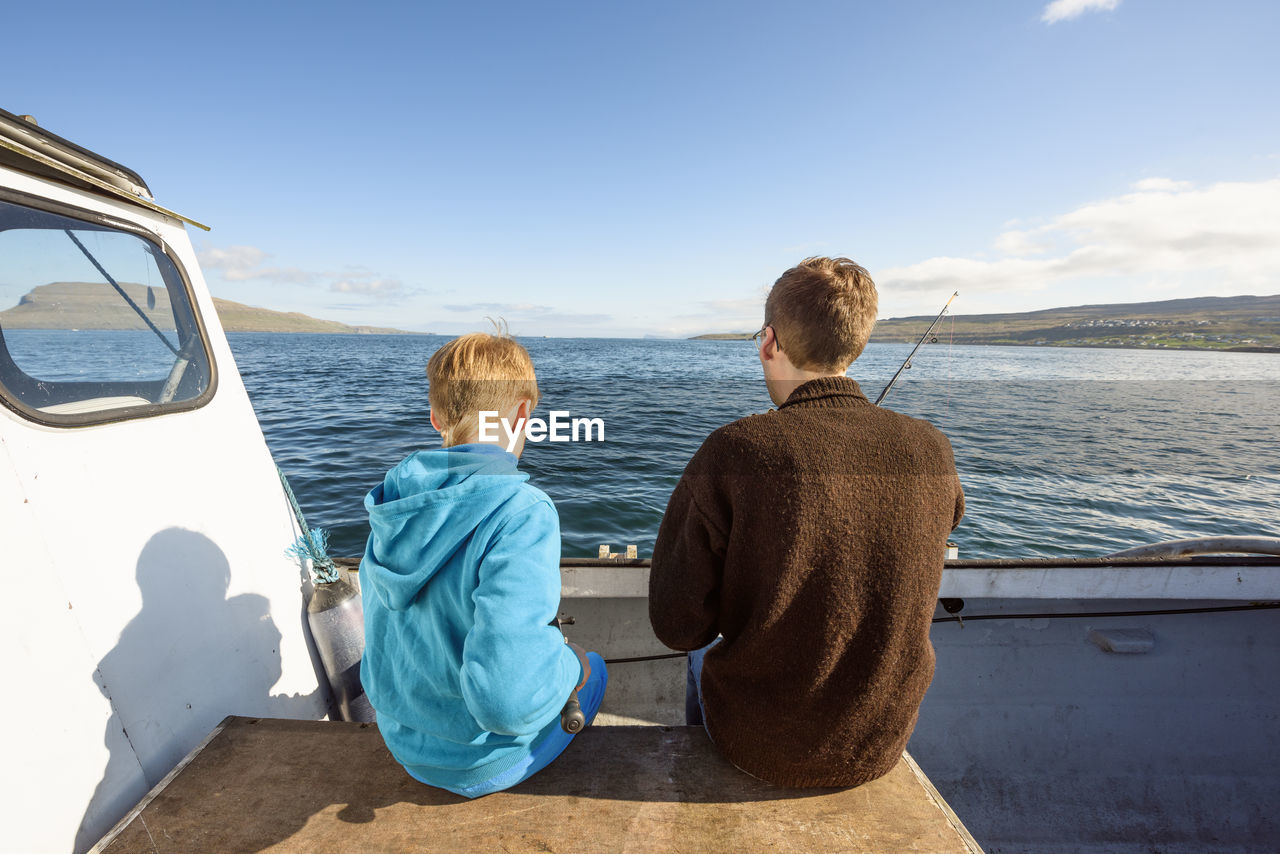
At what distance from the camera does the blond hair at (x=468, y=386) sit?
1.46m

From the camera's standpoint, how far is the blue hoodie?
1.29 metres

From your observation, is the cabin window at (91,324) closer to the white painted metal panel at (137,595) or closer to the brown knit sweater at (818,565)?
the white painted metal panel at (137,595)

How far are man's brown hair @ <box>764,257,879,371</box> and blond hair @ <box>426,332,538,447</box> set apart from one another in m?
0.72

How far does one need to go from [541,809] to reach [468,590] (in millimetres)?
815

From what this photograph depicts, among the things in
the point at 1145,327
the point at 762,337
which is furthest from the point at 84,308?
the point at 1145,327

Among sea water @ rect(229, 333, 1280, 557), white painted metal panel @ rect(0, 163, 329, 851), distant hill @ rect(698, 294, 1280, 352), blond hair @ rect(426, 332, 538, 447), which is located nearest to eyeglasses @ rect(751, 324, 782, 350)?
sea water @ rect(229, 333, 1280, 557)

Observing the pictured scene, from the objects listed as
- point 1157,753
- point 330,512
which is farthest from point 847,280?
point 330,512

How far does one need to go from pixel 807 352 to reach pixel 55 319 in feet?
8.74

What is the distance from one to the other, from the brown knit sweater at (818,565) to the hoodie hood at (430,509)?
18.9 inches

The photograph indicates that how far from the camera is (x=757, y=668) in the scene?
1471mm

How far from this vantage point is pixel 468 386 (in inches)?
57.4

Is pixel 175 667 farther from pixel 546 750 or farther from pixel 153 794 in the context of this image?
pixel 546 750

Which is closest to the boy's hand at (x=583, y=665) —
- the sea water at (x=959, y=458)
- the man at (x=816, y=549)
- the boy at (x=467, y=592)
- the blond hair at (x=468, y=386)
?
the boy at (x=467, y=592)

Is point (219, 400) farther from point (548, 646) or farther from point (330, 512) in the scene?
point (330, 512)
